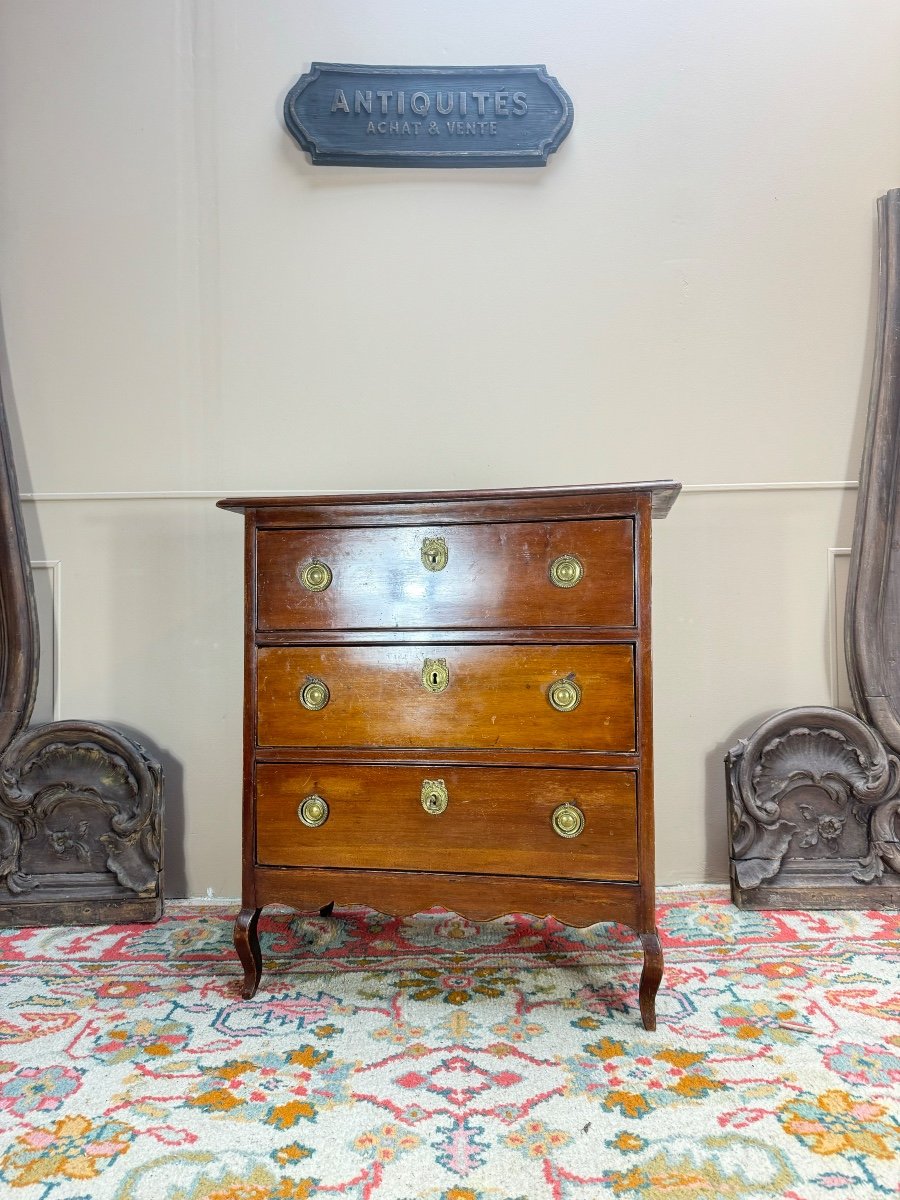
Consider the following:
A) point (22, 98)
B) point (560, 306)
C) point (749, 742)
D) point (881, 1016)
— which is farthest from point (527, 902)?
point (22, 98)

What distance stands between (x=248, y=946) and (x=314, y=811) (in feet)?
1.16

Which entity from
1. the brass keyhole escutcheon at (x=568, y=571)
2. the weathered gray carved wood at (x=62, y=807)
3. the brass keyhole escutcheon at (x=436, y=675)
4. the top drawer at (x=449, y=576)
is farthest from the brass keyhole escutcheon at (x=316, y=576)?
the weathered gray carved wood at (x=62, y=807)

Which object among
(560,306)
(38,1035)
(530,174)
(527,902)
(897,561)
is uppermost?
(530,174)

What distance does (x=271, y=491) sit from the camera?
2.43 meters

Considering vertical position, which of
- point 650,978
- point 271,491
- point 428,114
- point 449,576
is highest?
point 428,114

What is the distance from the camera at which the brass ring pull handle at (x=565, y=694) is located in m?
1.66

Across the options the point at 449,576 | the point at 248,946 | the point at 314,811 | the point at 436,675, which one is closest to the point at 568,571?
the point at 449,576

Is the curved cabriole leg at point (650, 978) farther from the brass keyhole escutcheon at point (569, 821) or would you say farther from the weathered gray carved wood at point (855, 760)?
the weathered gray carved wood at point (855, 760)

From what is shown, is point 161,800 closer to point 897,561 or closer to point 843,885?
point 843,885

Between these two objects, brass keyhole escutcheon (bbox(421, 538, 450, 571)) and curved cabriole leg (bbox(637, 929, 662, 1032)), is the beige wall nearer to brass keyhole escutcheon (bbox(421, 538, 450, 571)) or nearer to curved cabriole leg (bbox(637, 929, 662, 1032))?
brass keyhole escutcheon (bbox(421, 538, 450, 571))

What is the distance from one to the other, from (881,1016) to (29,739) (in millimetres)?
2296

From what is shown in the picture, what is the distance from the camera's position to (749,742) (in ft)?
7.56

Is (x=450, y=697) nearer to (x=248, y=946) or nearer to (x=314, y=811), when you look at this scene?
(x=314, y=811)

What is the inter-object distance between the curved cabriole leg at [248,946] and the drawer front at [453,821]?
5.2 inches
